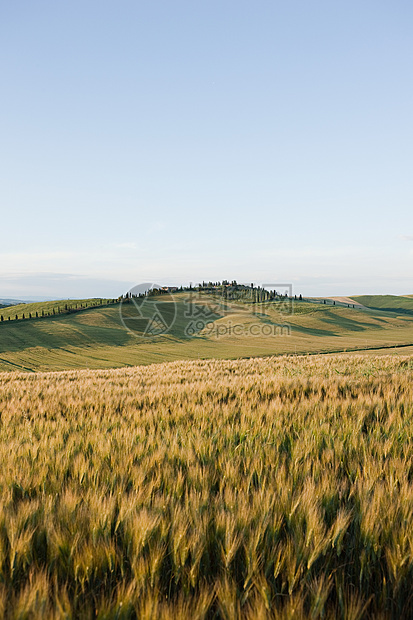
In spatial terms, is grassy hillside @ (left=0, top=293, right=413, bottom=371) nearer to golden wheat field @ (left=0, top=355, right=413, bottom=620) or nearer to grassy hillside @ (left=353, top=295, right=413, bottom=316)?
grassy hillside @ (left=353, top=295, right=413, bottom=316)

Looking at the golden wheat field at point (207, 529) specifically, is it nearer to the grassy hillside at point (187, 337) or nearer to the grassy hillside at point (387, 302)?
the grassy hillside at point (187, 337)

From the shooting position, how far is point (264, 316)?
7975cm

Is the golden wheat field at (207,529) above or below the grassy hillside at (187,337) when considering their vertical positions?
above

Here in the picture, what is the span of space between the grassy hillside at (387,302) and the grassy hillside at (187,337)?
34.6 meters

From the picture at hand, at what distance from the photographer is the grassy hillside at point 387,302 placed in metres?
123

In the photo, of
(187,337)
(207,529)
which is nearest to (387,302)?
(187,337)

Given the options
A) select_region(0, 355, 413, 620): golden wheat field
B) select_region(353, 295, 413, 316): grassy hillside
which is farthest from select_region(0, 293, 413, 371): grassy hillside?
select_region(0, 355, 413, 620): golden wheat field

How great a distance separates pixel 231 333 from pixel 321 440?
61.9 m

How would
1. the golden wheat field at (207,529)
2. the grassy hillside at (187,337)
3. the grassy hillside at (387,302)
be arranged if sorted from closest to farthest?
the golden wheat field at (207,529) → the grassy hillside at (187,337) → the grassy hillside at (387,302)

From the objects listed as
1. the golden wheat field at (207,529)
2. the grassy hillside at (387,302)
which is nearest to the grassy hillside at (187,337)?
the grassy hillside at (387,302)

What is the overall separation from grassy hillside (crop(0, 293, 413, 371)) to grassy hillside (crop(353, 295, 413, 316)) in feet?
113

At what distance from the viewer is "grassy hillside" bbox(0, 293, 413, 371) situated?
41.5 m

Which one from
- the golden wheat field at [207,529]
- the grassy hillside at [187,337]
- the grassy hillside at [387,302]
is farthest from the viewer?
the grassy hillside at [387,302]

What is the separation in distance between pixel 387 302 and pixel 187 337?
10468 cm
